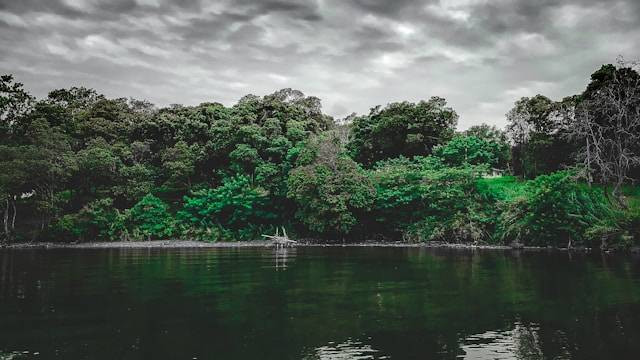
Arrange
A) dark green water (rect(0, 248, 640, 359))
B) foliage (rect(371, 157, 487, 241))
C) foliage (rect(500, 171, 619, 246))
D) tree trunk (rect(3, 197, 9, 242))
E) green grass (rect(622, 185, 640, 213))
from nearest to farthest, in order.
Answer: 1. dark green water (rect(0, 248, 640, 359))
2. foliage (rect(500, 171, 619, 246))
3. green grass (rect(622, 185, 640, 213))
4. foliage (rect(371, 157, 487, 241))
5. tree trunk (rect(3, 197, 9, 242))

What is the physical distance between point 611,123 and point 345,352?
3934 cm

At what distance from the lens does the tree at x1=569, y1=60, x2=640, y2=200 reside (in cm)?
4006

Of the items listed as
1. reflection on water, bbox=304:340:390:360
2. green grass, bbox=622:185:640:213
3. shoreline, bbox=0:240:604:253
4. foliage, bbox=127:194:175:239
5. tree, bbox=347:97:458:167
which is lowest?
reflection on water, bbox=304:340:390:360

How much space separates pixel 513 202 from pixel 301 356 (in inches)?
1315

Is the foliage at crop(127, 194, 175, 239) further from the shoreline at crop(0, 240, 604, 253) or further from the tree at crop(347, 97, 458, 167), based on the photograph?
the tree at crop(347, 97, 458, 167)

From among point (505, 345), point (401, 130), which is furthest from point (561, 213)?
point (505, 345)

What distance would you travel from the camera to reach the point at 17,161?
47.7m

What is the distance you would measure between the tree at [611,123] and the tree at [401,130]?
16466 millimetres

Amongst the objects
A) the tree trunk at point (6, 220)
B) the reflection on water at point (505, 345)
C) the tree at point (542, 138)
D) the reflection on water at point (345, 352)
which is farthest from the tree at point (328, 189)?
the reflection on water at point (345, 352)

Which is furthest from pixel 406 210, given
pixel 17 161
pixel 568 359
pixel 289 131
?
pixel 568 359

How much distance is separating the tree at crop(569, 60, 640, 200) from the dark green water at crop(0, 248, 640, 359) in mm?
13462

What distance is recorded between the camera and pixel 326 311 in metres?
16.6

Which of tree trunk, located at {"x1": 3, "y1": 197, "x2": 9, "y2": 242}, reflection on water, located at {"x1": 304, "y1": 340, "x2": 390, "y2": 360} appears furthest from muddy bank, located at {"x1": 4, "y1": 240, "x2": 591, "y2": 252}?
reflection on water, located at {"x1": 304, "y1": 340, "x2": 390, "y2": 360}

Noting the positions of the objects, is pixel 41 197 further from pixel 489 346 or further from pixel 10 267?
pixel 489 346
